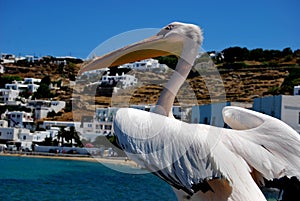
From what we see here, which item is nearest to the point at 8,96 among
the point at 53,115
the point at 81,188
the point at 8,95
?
the point at 8,95

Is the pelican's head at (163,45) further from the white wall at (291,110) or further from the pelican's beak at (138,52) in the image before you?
the white wall at (291,110)

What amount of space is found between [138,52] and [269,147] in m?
1.24

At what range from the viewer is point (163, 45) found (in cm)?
412

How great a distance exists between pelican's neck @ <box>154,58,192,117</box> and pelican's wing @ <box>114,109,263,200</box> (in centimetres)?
61

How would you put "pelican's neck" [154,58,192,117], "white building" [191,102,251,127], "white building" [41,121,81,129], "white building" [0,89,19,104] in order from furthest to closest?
"white building" [0,89,19,104] → "white building" [41,121,81,129] → "white building" [191,102,251,127] → "pelican's neck" [154,58,192,117]

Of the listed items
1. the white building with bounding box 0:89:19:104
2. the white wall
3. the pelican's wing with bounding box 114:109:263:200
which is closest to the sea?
the pelican's wing with bounding box 114:109:263:200

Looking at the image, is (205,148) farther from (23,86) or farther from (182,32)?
(23,86)

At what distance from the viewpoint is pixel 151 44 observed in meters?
4.00

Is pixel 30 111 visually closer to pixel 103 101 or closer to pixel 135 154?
pixel 103 101

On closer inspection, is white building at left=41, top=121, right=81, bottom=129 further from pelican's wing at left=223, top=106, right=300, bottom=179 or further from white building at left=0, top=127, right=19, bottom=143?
pelican's wing at left=223, top=106, right=300, bottom=179

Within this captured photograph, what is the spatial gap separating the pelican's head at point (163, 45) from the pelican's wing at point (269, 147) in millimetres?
808

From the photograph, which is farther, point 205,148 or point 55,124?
point 55,124

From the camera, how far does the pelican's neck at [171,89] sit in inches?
149

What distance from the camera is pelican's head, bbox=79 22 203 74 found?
3910mm
